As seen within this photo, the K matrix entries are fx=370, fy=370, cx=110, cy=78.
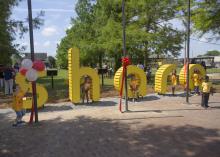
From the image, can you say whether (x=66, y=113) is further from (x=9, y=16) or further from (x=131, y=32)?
(x=131, y=32)

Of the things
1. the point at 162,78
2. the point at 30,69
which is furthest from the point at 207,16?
the point at 30,69

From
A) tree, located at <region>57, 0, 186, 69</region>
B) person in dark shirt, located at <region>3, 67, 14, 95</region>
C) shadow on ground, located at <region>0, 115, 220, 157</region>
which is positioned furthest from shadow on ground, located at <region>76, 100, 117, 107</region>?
tree, located at <region>57, 0, 186, 69</region>

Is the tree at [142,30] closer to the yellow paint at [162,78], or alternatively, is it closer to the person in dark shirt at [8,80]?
the yellow paint at [162,78]

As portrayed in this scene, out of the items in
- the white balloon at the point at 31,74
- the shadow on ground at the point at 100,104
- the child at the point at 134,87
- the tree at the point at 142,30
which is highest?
the tree at the point at 142,30

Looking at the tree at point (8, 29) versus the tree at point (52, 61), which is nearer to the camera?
the tree at point (8, 29)

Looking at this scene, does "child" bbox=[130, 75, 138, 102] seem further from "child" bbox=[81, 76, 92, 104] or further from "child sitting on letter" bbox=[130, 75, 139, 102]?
"child" bbox=[81, 76, 92, 104]

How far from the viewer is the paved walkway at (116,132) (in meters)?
9.50

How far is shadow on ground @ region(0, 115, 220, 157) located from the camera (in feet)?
30.7

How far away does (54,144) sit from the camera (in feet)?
33.9

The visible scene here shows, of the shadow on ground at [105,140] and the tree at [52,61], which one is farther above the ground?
the tree at [52,61]

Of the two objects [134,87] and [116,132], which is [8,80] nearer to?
[134,87]

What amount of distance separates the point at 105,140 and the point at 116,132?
1013 millimetres

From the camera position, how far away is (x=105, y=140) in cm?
1056

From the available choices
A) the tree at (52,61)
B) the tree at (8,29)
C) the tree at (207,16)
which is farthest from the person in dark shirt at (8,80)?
the tree at (52,61)
